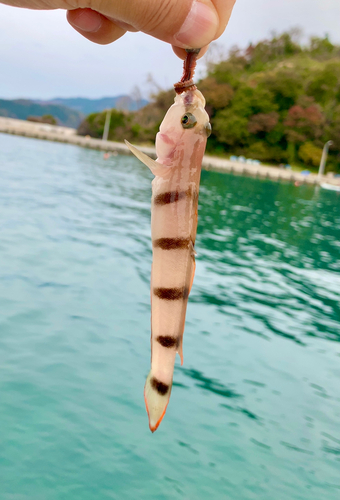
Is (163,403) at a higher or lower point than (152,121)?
lower

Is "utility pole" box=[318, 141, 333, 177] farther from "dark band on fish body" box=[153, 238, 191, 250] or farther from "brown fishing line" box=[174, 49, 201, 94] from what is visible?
"dark band on fish body" box=[153, 238, 191, 250]

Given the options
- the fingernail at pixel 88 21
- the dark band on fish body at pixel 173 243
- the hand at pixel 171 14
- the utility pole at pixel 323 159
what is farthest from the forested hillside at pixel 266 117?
the dark band on fish body at pixel 173 243

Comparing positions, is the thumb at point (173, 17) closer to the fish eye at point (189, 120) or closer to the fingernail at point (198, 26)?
the fingernail at point (198, 26)

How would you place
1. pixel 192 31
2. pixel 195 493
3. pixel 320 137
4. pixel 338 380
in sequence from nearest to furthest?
1. pixel 192 31
2. pixel 195 493
3. pixel 338 380
4. pixel 320 137

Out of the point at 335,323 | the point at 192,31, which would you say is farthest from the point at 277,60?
the point at 192,31

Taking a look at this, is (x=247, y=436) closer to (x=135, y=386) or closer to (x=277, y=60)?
(x=135, y=386)

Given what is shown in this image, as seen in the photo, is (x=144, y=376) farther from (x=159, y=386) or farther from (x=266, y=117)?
(x=266, y=117)

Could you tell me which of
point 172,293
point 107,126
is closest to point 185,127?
point 172,293
